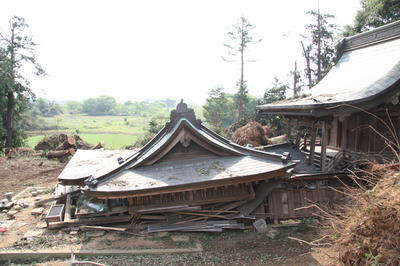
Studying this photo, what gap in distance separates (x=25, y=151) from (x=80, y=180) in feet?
58.2

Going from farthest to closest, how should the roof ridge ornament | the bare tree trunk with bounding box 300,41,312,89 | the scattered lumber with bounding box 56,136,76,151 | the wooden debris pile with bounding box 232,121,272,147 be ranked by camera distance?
the bare tree trunk with bounding box 300,41,312,89 < the scattered lumber with bounding box 56,136,76,151 < the wooden debris pile with bounding box 232,121,272,147 < the roof ridge ornament

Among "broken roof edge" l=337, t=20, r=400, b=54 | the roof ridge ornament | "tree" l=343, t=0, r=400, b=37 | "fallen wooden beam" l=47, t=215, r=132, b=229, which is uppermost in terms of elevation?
"tree" l=343, t=0, r=400, b=37

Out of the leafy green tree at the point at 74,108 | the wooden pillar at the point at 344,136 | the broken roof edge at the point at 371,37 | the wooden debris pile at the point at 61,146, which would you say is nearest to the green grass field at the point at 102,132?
the wooden debris pile at the point at 61,146

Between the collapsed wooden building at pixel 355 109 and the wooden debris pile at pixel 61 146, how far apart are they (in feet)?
53.3

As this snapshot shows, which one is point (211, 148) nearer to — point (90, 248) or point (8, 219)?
point (90, 248)

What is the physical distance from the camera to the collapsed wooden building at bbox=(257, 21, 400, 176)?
9648mm

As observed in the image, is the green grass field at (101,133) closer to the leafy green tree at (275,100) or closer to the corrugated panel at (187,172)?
the leafy green tree at (275,100)

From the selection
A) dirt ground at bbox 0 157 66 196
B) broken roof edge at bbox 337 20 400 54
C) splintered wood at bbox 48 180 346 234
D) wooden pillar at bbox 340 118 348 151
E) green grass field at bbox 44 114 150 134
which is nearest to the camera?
splintered wood at bbox 48 180 346 234

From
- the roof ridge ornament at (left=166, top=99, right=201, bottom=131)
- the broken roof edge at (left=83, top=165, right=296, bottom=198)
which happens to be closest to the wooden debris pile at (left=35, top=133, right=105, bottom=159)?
the roof ridge ornament at (left=166, top=99, right=201, bottom=131)

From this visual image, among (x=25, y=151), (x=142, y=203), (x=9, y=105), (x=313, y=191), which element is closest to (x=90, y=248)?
(x=142, y=203)

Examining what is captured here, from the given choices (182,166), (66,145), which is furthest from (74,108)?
(182,166)

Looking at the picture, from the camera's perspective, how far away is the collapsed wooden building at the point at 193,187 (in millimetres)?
9062

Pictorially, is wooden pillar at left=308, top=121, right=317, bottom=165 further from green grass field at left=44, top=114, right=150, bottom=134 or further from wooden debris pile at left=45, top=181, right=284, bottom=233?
green grass field at left=44, top=114, right=150, bottom=134

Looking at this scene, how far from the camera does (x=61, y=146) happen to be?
23.9 meters
